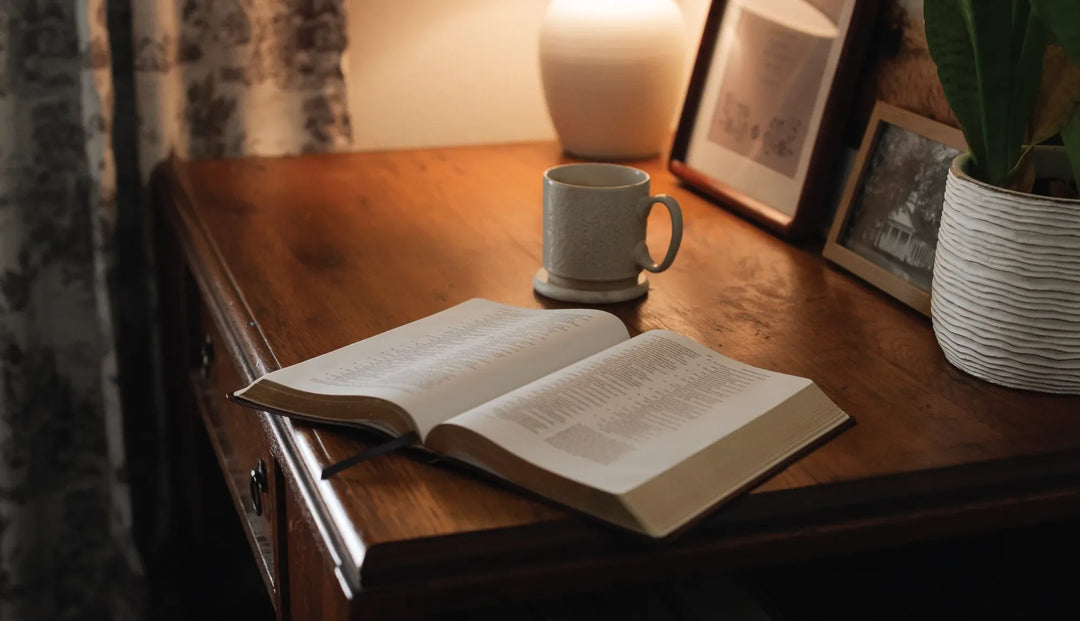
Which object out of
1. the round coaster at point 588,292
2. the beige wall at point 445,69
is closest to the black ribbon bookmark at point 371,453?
the round coaster at point 588,292

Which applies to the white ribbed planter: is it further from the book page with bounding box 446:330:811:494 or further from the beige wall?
the beige wall

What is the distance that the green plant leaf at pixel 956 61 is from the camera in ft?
2.46

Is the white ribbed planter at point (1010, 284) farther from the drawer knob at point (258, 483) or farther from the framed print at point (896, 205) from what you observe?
the drawer knob at point (258, 483)

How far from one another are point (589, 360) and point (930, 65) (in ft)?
1.65

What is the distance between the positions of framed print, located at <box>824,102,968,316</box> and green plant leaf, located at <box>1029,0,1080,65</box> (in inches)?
11.0

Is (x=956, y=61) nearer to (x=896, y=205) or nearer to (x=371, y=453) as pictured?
(x=896, y=205)

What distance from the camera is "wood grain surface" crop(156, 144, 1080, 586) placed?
0.60 m

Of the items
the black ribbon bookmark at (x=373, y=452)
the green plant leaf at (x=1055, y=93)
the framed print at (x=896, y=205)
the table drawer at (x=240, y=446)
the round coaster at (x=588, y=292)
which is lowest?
the table drawer at (x=240, y=446)

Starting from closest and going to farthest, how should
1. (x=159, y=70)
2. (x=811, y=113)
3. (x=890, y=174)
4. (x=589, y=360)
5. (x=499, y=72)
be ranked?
(x=589, y=360)
(x=890, y=174)
(x=811, y=113)
(x=159, y=70)
(x=499, y=72)

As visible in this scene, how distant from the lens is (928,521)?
26.1 inches

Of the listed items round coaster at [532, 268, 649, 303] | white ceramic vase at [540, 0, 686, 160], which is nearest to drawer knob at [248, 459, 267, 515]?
round coaster at [532, 268, 649, 303]

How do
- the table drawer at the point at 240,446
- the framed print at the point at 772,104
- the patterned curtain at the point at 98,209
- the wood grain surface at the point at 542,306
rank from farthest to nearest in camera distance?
the patterned curtain at the point at 98,209 → the framed print at the point at 772,104 → the table drawer at the point at 240,446 → the wood grain surface at the point at 542,306

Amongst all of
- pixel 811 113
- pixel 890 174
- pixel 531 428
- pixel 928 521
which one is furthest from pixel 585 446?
pixel 811 113

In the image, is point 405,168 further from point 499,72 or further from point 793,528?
point 793,528
